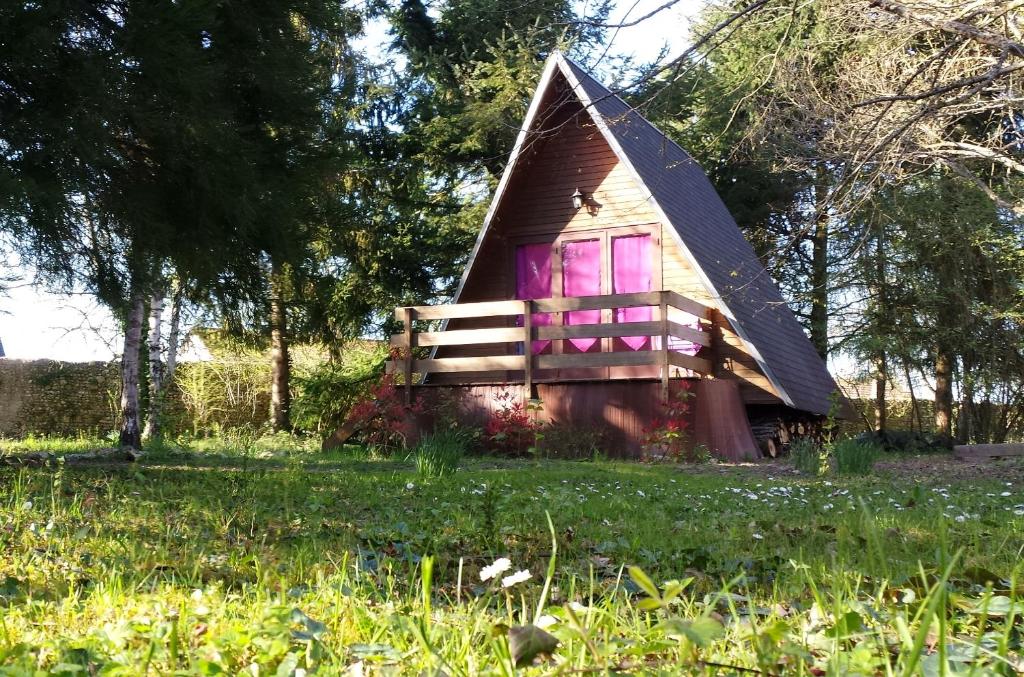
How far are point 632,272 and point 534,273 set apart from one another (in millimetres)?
1743

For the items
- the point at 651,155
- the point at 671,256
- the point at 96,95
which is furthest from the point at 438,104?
the point at 96,95

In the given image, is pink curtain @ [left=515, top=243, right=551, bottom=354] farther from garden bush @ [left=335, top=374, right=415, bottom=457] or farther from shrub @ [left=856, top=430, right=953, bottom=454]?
shrub @ [left=856, top=430, right=953, bottom=454]

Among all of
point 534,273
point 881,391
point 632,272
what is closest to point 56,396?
point 534,273

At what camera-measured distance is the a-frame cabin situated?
42.0 feet

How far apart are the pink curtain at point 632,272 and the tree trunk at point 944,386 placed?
9.46 m

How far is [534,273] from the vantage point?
16.0m

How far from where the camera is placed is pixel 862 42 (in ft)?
50.5

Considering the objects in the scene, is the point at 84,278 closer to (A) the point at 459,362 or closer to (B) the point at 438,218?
(A) the point at 459,362

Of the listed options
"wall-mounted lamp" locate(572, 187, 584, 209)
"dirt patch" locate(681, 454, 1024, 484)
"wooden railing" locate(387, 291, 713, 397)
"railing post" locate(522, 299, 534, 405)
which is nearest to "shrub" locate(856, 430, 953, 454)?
"dirt patch" locate(681, 454, 1024, 484)

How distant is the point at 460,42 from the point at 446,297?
6489mm

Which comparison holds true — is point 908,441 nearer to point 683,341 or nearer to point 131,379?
point 683,341

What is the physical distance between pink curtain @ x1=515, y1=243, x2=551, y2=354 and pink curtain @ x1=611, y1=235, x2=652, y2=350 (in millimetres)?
1174

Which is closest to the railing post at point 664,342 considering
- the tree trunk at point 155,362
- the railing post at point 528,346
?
the railing post at point 528,346

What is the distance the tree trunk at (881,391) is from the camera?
21.9 metres
